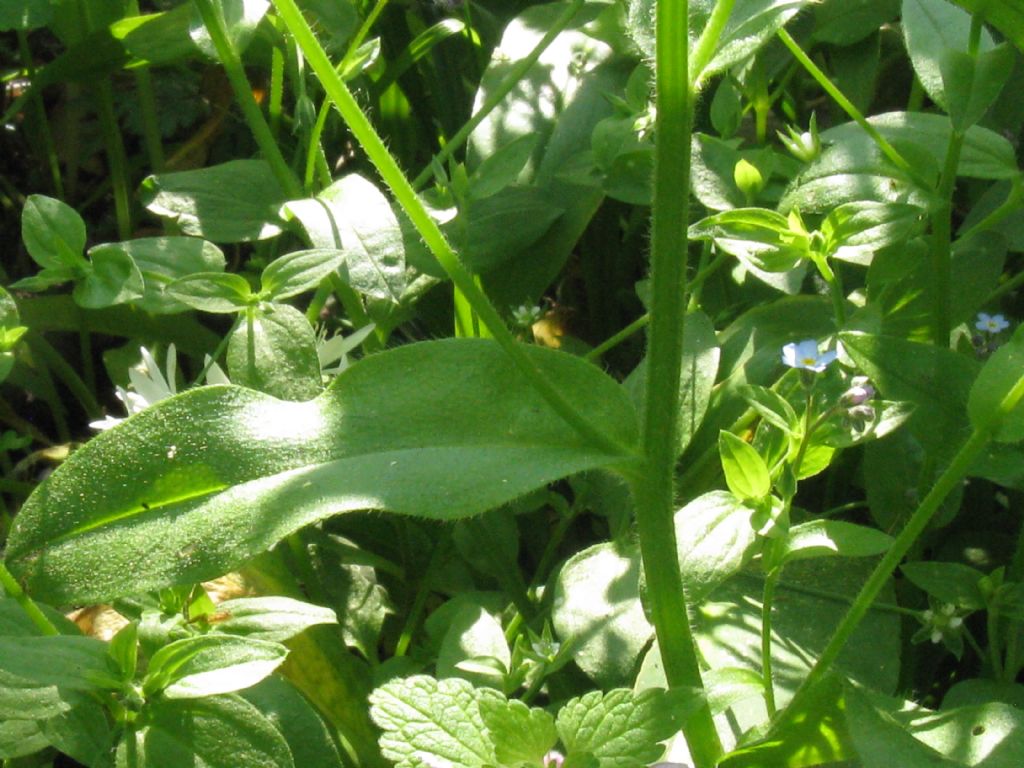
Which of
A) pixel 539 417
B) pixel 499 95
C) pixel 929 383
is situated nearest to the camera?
pixel 539 417

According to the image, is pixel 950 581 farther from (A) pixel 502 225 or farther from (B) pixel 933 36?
(A) pixel 502 225

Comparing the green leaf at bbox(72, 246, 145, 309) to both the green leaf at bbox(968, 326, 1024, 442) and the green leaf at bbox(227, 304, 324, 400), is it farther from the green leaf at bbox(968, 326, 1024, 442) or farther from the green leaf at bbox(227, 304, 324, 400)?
the green leaf at bbox(968, 326, 1024, 442)

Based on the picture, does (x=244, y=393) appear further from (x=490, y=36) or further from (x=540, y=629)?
(x=490, y=36)

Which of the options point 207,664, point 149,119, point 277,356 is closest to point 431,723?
point 207,664

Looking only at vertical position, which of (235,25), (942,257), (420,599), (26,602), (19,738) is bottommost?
(420,599)

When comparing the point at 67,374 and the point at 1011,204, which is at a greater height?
the point at 1011,204

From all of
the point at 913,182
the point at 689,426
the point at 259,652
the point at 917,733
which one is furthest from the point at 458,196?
the point at 917,733

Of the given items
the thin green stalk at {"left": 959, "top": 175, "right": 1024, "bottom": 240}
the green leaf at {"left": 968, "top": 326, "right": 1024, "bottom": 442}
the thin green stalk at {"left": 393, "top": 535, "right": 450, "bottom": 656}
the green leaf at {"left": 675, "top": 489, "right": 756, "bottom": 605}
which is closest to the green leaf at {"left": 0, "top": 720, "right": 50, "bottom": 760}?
the thin green stalk at {"left": 393, "top": 535, "right": 450, "bottom": 656}
